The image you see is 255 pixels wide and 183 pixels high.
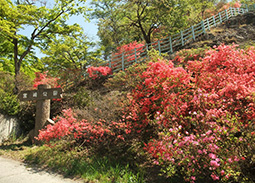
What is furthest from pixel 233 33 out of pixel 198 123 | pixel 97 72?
pixel 198 123

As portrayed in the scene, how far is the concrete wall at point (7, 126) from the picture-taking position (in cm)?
827

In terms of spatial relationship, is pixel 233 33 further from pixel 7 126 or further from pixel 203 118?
pixel 7 126

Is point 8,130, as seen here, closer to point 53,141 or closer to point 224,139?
point 53,141

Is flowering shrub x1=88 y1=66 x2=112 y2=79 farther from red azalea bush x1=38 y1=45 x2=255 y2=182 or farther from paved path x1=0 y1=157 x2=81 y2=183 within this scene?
paved path x1=0 y1=157 x2=81 y2=183

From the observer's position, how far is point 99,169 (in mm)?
4410

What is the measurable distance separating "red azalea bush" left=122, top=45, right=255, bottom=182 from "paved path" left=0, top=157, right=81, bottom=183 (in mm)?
2223

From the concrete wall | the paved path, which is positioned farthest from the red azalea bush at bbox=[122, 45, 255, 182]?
the concrete wall

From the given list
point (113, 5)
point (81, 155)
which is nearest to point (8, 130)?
point (81, 155)

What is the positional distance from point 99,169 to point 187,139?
2.34 meters

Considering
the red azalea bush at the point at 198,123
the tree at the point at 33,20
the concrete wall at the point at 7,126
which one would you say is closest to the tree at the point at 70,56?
the tree at the point at 33,20

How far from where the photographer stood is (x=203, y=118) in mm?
3535

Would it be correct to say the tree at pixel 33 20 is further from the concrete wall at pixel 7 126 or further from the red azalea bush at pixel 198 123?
the red azalea bush at pixel 198 123

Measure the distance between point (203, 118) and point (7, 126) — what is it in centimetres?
857

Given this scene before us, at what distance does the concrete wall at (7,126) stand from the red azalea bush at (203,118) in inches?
242
